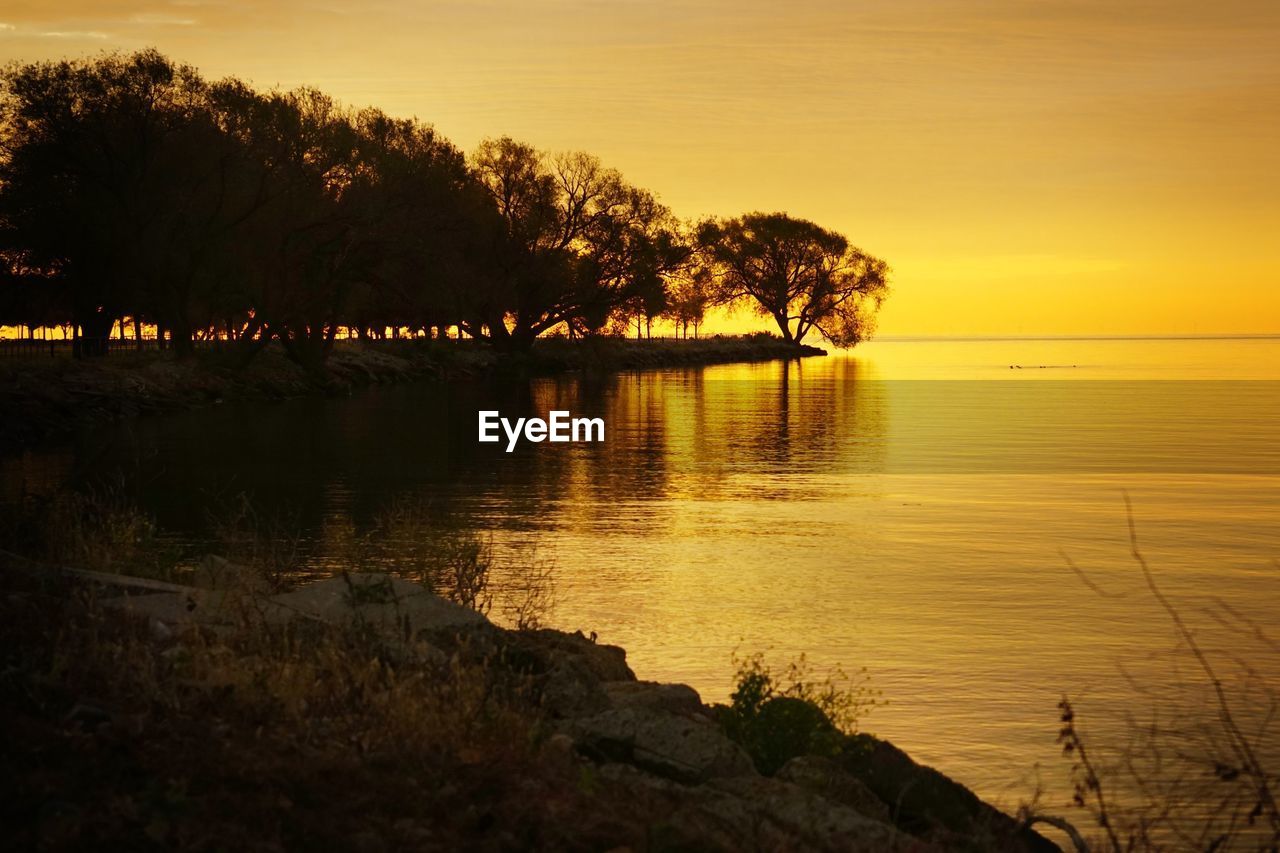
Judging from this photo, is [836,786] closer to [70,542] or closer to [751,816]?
[751,816]

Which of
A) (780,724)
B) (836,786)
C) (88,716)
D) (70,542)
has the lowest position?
(836,786)

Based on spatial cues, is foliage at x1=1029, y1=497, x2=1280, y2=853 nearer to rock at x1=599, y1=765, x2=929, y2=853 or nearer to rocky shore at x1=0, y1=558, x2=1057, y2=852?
rocky shore at x1=0, y1=558, x2=1057, y2=852

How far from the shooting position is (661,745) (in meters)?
8.80

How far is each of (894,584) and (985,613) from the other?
84.1 inches

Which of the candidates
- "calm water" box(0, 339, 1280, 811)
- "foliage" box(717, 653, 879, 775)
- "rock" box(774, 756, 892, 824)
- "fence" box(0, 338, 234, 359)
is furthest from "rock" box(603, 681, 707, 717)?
"fence" box(0, 338, 234, 359)

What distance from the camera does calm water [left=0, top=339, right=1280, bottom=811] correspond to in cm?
1349

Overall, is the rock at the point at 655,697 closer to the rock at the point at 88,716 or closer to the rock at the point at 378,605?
the rock at the point at 378,605

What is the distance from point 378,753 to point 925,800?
3975 millimetres

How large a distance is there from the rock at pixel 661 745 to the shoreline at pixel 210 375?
31.8m

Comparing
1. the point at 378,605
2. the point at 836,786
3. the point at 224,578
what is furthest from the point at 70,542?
the point at 836,786

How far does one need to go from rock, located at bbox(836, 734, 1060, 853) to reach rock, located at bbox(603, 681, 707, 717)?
1.32 metres

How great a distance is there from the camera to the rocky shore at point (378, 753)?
670cm

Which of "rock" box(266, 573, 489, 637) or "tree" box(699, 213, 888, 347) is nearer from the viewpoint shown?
"rock" box(266, 573, 489, 637)

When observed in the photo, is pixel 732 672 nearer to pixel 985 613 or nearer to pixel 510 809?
pixel 985 613
